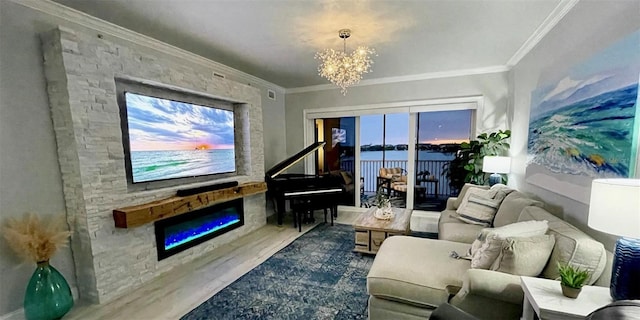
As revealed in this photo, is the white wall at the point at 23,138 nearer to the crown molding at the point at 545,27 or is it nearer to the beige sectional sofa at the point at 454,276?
the beige sectional sofa at the point at 454,276

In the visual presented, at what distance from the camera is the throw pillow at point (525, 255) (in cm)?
158

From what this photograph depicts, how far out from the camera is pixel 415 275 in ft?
6.08

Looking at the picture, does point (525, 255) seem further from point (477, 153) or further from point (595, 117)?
point (477, 153)

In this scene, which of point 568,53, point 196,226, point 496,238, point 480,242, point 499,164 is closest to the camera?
point 496,238

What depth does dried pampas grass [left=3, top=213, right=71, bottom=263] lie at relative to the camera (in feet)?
6.35

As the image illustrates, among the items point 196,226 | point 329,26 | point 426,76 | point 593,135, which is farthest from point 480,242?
point 426,76

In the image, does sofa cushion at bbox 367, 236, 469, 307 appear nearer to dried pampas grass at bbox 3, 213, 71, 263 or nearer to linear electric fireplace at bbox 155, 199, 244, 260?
linear electric fireplace at bbox 155, 199, 244, 260

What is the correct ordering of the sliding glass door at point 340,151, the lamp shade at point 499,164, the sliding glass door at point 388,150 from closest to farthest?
the lamp shade at point 499,164 < the sliding glass door at point 388,150 < the sliding glass door at point 340,151

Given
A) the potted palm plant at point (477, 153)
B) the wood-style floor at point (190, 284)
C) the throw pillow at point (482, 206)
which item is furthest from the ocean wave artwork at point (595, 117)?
the wood-style floor at point (190, 284)

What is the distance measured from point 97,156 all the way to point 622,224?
12.1 ft

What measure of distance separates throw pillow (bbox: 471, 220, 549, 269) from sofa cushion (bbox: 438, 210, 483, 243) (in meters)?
0.83

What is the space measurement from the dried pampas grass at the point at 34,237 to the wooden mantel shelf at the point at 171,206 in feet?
1.35

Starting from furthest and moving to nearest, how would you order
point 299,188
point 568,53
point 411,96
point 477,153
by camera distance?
1. point 411,96
2. point 299,188
3. point 477,153
4. point 568,53

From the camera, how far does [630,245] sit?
120cm
